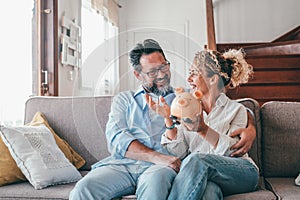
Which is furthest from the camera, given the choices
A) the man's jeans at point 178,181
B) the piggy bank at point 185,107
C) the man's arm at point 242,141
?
the man's arm at point 242,141

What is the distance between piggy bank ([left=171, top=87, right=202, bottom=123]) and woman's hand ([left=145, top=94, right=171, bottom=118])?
29mm

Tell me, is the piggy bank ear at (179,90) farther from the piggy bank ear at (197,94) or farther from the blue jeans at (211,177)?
the blue jeans at (211,177)

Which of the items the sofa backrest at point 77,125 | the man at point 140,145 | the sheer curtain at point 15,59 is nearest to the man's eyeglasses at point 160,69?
the man at point 140,145

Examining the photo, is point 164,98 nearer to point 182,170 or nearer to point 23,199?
point 182,170

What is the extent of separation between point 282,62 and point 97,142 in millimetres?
2349

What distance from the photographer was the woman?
1543 mm

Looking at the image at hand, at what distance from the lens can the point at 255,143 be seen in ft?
7.00

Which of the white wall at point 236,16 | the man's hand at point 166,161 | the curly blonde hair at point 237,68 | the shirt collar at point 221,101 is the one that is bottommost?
the man's hand at point 166,161

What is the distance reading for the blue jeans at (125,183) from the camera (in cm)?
161

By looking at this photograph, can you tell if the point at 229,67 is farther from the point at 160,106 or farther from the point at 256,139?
the point at 160,106

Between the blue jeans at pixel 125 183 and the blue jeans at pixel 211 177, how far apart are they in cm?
5

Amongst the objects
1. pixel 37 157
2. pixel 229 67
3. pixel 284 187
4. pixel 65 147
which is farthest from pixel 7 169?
pixel 284 187

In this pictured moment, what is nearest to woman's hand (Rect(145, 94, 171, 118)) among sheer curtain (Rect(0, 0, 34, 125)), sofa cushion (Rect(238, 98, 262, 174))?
sofa cushion (Rect(238, 98, 262, 174))

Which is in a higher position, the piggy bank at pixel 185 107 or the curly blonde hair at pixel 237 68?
the curly blonde hair at pixel 237 68
